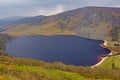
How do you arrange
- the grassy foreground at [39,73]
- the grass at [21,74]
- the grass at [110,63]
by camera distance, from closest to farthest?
1. the grass at [21,74]
2. the grassy foreground at [39,73]
3. the grass at [110,63]

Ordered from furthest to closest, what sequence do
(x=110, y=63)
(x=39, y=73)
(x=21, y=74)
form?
(x=110, y=63), (x=39, y=73), (x=21, y=74)

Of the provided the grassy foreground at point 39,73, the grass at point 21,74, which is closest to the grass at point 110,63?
the grassy foreground at point 39,73

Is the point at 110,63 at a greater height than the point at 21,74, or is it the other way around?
the point at 21,74

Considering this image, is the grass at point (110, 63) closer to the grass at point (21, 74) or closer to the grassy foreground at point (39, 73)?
the grassy foreground at point (39, 73)

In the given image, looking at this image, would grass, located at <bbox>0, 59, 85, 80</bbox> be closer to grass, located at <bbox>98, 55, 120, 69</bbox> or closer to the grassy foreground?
the grassy foreground

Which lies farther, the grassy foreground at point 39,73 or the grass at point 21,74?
the grassy foreground at point 39,73

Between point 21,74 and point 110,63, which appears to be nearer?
point 21,74

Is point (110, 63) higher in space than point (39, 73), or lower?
lower

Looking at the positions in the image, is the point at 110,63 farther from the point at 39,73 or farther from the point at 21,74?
the point at 21,74

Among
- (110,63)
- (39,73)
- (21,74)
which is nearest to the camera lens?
(21,74)

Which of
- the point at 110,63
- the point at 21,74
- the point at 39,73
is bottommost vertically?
the point at 110,63

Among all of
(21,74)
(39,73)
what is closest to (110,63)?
(39,73)

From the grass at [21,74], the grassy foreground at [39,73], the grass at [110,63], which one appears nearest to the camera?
the grass at [21,74]

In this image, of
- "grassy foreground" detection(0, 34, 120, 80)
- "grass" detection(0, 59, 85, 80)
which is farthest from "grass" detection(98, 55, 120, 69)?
"grass" detection(0, 59, 85, 80)
